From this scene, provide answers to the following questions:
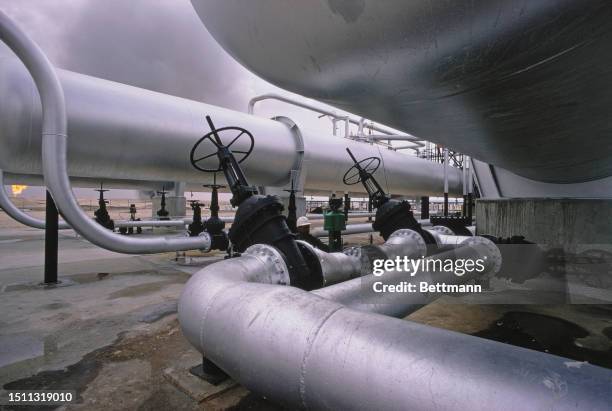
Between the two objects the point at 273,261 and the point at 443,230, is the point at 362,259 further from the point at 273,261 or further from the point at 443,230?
the point at 443,230

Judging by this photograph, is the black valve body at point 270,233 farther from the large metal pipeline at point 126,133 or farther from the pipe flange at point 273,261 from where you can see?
the large metal pipeline at point 126,133

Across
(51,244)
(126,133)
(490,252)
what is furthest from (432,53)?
(51,244)

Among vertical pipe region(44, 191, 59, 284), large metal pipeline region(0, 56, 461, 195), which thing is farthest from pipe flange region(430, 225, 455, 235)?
vertical pipe region(44, 191, 59, 284)

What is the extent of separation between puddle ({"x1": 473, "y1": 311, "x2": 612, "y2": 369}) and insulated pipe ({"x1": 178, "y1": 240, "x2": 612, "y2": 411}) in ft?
5.77

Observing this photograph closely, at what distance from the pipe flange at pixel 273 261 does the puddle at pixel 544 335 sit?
4.68 ft

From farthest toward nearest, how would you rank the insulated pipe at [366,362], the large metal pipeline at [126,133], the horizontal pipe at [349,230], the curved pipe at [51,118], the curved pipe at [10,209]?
the horizontal pipe at [349,230] → the curved pipe at [10,209] → the large metal pipeline at [126,133] → the curved pipe at [51,118] → the insulated pipe at [366,362]

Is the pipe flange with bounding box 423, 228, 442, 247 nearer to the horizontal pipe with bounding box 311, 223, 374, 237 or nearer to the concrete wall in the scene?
the concrete wall

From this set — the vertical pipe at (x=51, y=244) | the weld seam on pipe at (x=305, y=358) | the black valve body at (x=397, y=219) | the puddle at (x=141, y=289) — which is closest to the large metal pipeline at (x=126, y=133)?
the vertical pipe at (x=51, y=244)

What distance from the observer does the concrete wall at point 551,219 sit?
3623 mm

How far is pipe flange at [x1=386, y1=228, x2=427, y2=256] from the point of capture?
3.41 m

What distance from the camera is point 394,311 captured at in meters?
2.06

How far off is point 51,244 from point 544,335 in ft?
14.6

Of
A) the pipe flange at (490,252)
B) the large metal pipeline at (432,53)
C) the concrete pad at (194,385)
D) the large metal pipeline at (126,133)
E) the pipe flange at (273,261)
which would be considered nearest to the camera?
the large metal pipeline at (432,53)

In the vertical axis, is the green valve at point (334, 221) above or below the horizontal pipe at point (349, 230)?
above
